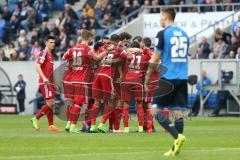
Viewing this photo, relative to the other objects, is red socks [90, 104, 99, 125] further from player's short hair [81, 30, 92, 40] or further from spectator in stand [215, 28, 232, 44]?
spectator in stand [215, 28, 232, 44]

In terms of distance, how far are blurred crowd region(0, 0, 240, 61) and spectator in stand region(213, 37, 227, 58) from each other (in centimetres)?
305

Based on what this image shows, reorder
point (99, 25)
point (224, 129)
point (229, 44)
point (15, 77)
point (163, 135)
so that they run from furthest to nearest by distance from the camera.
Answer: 1. point (99, 25)
2. point (15, 77)
3. point (229, 44)
4. point (224, 129)
5. point (163, 135)

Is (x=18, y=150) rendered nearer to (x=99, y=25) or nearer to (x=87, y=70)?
(x=87, y=70)

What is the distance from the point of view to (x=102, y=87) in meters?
21.2

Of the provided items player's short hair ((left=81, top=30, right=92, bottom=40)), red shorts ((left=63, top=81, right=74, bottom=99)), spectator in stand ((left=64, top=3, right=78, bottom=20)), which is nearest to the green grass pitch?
red shorts ((left=63, top=81, right=74, bottom=99))

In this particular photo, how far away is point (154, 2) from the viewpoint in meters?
38.9

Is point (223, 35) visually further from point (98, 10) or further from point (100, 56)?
point (100, 56)

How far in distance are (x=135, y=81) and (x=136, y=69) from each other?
28cm

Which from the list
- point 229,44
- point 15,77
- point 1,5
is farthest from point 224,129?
point 1,5

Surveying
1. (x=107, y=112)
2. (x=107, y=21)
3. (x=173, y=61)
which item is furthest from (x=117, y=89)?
(x=107, y=21)

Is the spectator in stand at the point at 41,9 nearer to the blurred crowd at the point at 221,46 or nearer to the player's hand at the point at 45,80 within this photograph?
the blurred crowd at the point at 221,46

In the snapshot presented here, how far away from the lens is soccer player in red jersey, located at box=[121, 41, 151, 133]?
2145cm

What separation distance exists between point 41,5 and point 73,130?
22.0 meters

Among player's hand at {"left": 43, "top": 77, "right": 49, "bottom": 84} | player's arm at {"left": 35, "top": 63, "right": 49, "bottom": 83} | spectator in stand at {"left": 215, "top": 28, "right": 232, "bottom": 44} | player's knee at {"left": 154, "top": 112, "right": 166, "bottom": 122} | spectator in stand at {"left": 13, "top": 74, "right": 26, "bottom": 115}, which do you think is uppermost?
spectator in stand at {"left": 215, "top": 28, "right": 232, "bottom": 44}
